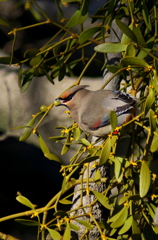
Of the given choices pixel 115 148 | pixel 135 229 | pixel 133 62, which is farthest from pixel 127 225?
pixel 133 62

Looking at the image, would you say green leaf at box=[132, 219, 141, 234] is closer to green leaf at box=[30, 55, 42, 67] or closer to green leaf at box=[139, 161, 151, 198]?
green leaf at box=[139, 161, 151, 198]

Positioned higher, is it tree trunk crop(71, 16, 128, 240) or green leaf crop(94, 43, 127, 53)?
green leaf crop(94, 43, 127, 53)

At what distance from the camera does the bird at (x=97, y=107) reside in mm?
674

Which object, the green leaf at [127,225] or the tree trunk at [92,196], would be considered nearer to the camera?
the green leaf at [127,225]

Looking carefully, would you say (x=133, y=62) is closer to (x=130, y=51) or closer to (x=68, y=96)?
(x=130, y=51)

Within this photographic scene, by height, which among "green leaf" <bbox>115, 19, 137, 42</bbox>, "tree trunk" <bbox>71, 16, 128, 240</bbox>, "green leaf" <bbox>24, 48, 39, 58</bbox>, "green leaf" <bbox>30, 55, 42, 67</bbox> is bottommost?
"tree trunk" <bbox>71, 16, 128, 240</bbox>

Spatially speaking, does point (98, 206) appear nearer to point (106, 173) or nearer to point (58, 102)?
point (106, 173)

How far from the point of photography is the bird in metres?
0.67

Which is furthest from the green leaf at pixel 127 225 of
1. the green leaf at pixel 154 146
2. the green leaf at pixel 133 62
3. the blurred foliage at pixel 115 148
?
the green leaf at pixel 133 62

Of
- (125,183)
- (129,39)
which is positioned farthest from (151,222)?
(129,39)

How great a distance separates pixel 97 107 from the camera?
2.41 ft

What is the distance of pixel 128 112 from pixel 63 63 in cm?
17

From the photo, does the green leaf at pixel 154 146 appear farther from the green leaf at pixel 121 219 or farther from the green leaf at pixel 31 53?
the green leaf at pixel 31 53

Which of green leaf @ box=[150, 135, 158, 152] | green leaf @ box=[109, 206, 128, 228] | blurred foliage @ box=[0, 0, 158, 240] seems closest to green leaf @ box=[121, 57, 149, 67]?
blurred foliage @ box=[0, 0, 158, 240]
